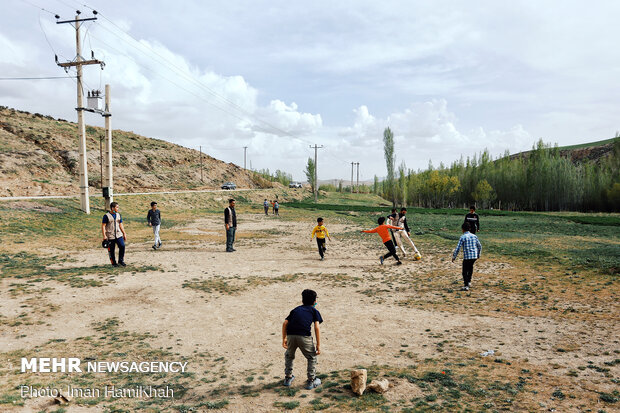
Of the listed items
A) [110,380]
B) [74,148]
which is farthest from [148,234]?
[74,148]

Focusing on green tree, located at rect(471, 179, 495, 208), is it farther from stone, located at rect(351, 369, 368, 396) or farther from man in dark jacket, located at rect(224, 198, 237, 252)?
stone, located at rect(351, 369, 368, 396)

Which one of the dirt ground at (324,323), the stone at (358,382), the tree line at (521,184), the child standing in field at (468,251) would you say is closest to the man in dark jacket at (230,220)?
the dirt ground at (324,323)

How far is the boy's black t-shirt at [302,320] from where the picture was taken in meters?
5.49

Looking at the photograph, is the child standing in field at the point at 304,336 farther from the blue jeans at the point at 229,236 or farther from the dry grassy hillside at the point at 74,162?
the dry grassy hillside at the point at 74,162

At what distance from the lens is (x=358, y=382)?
528 centimetres

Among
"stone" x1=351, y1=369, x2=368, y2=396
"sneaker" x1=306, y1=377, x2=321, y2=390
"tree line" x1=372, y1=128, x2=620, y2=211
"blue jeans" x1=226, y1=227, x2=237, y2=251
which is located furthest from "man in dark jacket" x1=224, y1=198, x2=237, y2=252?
"tree line" x1=372, y1=128, x2=620, y2=211

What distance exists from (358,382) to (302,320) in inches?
46.8

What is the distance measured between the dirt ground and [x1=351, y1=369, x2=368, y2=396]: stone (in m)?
0.46

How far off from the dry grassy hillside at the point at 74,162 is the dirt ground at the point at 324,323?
1398 inches

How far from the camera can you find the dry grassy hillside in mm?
45109

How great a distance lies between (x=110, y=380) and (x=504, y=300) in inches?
376

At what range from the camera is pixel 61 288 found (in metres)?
10.8

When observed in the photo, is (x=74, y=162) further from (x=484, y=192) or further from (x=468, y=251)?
(x=484, y=192)

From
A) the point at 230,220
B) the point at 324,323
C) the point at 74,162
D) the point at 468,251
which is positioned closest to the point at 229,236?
the point at 230,220
